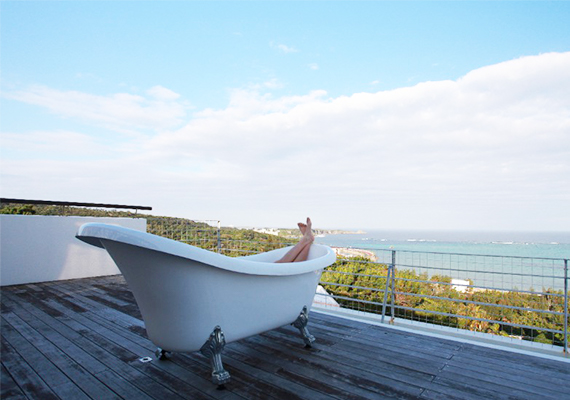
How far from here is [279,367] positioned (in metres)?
1.79

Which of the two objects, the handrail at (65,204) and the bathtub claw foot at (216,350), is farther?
the handrail at (65,204)

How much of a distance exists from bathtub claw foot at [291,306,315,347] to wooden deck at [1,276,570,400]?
0.19ft

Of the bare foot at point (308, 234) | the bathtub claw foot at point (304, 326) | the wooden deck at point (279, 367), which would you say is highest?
the bare foot at point (308, 234)

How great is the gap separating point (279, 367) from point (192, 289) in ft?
2.28

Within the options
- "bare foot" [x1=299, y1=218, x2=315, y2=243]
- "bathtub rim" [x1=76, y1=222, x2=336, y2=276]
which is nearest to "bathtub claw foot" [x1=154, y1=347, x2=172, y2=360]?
"bathtub rim" [x1=76, y1=222, x2=336, y2=276]

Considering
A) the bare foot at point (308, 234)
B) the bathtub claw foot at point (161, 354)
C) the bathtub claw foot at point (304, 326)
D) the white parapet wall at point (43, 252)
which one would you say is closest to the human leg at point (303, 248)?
the bare foot at point (308, 234)

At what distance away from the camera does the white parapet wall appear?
13.8 ft

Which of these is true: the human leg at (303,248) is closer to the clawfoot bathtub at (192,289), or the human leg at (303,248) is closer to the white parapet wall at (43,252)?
the clawfoot bathtub at (192,289)

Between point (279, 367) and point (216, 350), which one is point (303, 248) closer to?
point (279, 367)

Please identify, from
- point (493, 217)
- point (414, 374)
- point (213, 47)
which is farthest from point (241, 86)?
point (493, 217)

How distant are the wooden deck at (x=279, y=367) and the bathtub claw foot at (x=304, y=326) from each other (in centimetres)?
6

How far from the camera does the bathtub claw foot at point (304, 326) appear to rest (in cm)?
209

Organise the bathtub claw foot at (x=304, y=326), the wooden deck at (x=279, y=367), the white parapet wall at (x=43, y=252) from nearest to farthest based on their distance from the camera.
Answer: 1. the wooden deck at (x=279, y=367)
2. the bathtub claw foot at (x=304, y=326)
3. the white parapet wall at (x=43, y=252)

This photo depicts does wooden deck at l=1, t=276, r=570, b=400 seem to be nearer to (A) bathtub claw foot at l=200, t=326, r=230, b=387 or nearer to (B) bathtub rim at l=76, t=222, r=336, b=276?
(A) bathtub claw foot at l=200, t=326, r=230, b=387
